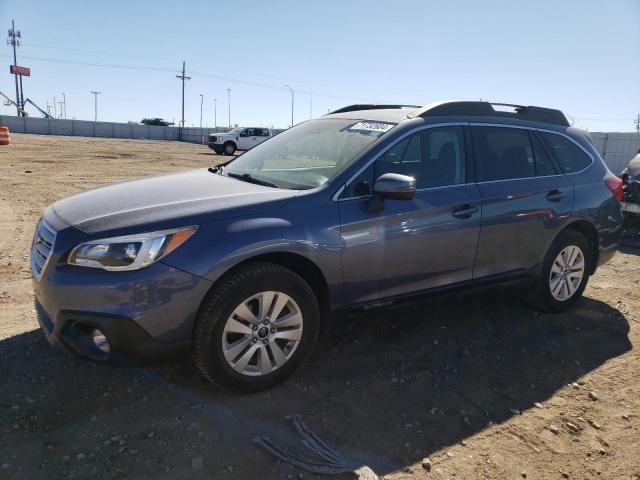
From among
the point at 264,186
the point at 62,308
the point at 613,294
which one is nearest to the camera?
the point at 62,308

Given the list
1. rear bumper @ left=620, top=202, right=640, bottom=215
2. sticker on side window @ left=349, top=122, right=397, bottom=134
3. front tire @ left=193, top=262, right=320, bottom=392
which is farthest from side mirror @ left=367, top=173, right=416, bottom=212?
rear bumper @ left=620, top=202, right=640, bottom=215

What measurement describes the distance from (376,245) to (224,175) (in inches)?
54.9

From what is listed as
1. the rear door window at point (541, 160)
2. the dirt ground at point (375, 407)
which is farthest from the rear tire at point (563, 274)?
the rear door window at point (541, 160)

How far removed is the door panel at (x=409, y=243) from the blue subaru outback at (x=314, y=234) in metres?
0.01

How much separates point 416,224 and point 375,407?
1.26m

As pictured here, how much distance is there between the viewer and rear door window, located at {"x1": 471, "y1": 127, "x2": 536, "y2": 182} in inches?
161

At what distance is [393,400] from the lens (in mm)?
3203

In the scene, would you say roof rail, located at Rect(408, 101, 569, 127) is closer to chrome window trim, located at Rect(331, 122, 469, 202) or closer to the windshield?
chrome window trim, located at Rect(331, 122, 469, 202)

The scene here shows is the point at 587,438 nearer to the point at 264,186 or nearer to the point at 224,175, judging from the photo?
the point at 264,186

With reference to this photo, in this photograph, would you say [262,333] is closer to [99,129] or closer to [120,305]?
[120,305]

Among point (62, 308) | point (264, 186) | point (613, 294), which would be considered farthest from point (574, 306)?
point (62, 308)

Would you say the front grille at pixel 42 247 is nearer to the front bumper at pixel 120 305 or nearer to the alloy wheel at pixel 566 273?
the front bumper at pixel 120 305

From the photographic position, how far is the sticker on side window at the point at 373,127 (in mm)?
3702

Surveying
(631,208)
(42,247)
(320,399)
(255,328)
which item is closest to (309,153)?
(255,328)
